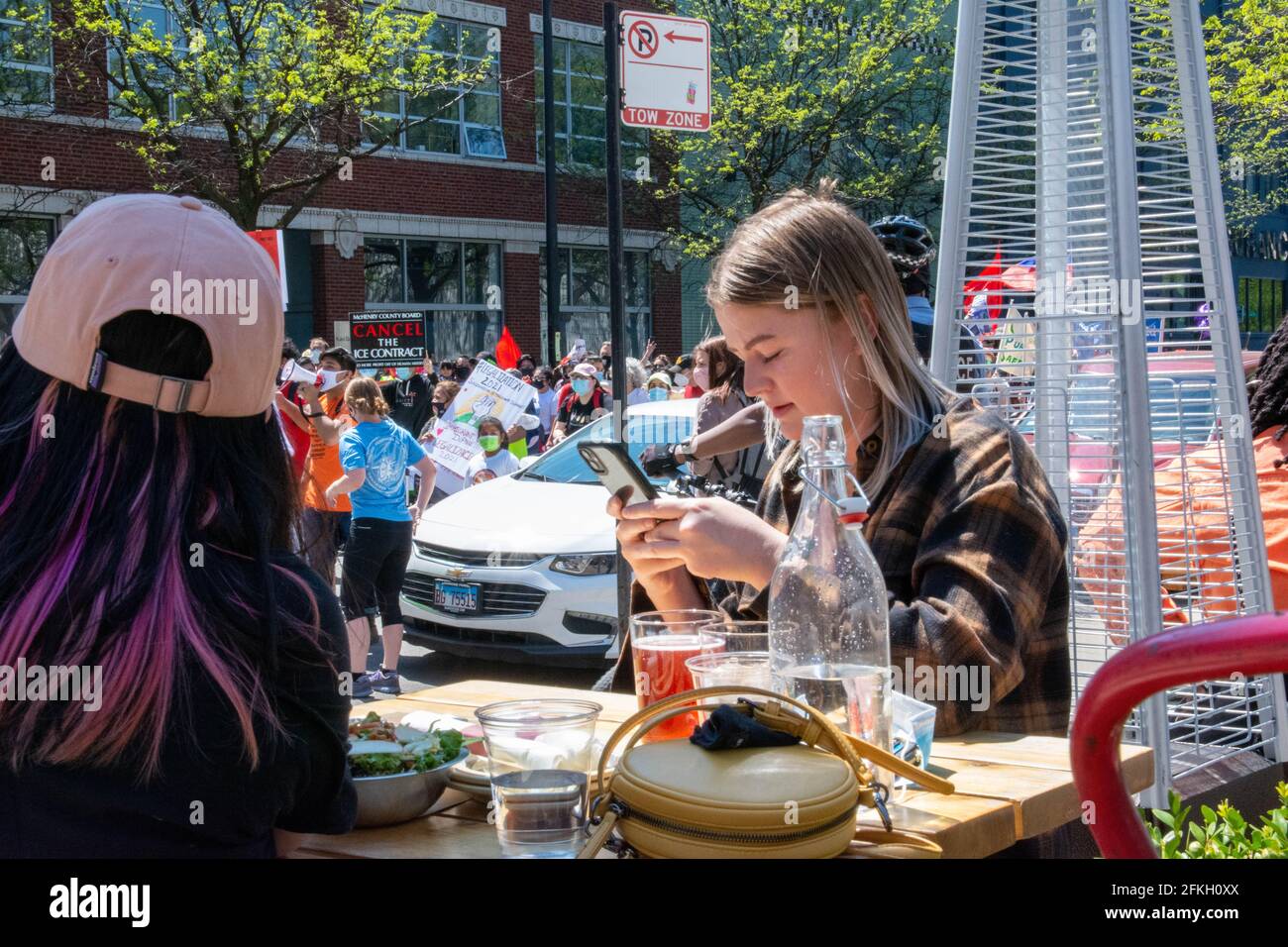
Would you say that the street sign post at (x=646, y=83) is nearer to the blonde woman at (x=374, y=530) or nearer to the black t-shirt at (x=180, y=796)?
the blonde woman at (x=374, y=530)

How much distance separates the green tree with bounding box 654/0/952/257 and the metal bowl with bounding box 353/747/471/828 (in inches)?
1107

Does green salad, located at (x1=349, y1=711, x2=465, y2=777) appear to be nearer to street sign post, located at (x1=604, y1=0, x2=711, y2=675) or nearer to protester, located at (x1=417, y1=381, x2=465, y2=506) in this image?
street sign post, located at (x1=604, y1=0, x2=711, y2=675)

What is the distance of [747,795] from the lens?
4.75ft

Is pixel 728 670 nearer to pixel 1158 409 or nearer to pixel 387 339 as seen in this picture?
pixel 1158 409

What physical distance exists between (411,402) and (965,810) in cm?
1542

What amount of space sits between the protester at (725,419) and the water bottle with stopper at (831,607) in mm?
5067

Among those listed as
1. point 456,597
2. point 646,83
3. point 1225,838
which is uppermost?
point 646,83

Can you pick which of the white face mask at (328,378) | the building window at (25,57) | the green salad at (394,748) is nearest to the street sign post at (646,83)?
the green salad at (394,748)

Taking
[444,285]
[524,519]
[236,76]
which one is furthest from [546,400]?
[444,285]

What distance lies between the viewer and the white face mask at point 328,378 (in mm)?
11578

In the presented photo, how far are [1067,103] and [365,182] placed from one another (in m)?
24.2

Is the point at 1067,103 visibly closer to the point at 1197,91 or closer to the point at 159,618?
the point at 1197,91

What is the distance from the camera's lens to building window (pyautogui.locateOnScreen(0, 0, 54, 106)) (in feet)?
67.0
